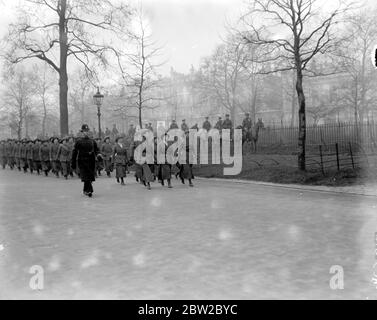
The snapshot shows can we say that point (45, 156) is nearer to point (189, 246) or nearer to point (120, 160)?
point (120, 160)

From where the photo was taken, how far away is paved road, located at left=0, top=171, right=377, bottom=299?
4770mm

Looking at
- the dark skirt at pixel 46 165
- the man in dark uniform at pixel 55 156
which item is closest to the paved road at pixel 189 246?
the man in dark uniform at pixel 55 156

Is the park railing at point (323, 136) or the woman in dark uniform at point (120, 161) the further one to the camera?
the park railing at point (323, 136)

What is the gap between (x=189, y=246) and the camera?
6703 mm

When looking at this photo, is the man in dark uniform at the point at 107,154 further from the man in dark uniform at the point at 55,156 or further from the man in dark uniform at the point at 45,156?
the man in dark uniform at the point at 45,156

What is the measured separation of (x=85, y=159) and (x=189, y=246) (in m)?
7.52

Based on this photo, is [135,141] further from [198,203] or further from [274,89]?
[274,89]

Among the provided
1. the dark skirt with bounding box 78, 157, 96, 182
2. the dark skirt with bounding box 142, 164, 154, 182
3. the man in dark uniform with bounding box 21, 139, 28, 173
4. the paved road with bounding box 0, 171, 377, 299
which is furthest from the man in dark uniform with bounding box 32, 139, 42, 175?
the paved road with bounding box 0, 171, 377, 299

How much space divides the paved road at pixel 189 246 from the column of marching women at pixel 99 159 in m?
3.62

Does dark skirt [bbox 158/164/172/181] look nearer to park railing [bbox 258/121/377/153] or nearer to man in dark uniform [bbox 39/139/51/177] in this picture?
man in dark uniform [bbox 39/139/51/177]

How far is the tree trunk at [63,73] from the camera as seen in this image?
2783cm

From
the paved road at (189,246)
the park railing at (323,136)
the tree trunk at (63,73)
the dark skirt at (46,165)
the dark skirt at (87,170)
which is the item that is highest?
the tree trunk at (63,73)

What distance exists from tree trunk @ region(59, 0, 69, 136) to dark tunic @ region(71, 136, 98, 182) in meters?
14.6

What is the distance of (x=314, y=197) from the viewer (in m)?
12.3
